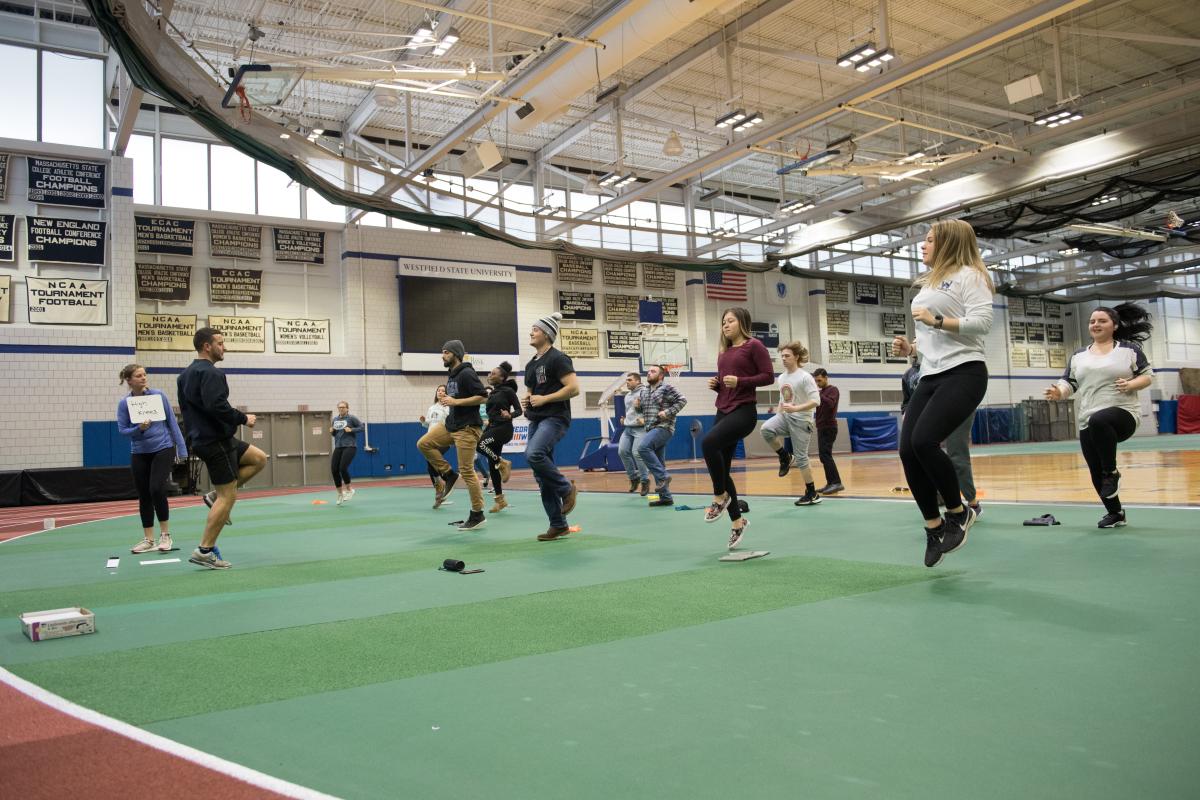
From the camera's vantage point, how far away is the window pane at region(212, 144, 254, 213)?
20.8 metres

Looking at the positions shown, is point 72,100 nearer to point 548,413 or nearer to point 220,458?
point 220,458

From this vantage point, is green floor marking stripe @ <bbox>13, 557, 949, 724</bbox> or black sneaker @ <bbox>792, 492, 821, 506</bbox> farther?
black sneaker @ <bbox>792, 492, 821, 506</bbox>

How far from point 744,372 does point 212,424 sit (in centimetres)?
402

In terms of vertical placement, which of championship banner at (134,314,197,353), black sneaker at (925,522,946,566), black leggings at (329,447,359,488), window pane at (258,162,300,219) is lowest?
black sneaker at (925,522,946,566)

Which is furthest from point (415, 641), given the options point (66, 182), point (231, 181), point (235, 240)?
point (231, 181)

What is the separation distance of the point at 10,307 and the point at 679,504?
53.1 ft

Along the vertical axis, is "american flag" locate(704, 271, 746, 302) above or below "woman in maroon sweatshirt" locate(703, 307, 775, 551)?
above

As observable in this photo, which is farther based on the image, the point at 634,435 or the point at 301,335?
the point at 301,335

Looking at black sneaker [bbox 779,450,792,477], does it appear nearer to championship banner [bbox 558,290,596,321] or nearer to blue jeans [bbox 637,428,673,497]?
blue jeans [bbox 637,428,673,497]

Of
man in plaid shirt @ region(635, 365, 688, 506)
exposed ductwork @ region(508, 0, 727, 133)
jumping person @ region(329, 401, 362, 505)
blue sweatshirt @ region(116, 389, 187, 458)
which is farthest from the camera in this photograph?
jumping person @ region(329, 401, 362, 505)

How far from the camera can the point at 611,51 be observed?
13422 millimetres

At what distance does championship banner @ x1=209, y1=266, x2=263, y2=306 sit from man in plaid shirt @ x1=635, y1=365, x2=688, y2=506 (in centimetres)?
1432

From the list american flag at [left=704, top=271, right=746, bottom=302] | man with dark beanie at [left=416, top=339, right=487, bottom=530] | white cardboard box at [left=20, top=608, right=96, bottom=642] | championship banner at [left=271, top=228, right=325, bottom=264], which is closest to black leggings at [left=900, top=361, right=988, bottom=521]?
white cardboard box at [left=20, top=608, right=96, bottom=642]

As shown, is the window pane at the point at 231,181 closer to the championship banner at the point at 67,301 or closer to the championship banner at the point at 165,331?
the championship banner at the point at 165,331
